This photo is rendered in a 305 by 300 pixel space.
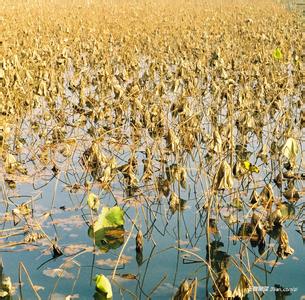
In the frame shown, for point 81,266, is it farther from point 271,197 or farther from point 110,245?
point 271,197

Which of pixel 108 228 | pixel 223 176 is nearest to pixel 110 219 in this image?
pixel 108 228

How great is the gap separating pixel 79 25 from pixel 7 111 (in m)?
11.1

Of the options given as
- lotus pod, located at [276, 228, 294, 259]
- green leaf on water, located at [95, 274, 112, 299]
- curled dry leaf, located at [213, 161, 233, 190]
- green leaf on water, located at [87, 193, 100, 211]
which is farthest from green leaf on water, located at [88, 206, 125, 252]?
lotus pod, located at [276, 228, 294, 259]

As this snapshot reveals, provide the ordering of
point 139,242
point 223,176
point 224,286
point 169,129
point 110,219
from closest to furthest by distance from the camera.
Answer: point 224,286, point 223,176, point 139,242, point 110,219, point 169,129

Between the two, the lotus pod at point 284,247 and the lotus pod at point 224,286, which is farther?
the lotus pod at point 284,247

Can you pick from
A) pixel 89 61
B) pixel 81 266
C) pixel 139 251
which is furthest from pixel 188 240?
pixel 89 61

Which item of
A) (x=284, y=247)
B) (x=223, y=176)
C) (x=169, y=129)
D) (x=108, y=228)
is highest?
(x=223, y=176)

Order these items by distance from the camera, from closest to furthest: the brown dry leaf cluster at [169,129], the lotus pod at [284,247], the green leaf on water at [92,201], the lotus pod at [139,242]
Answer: the lotus pod at [284,247]
the lotus pod at [139,242]
the green leaf on water at [92,201]
the brown dry leaf cluster at [169,129]

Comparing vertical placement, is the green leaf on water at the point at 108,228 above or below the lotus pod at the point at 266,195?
below

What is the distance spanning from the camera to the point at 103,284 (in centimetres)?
348

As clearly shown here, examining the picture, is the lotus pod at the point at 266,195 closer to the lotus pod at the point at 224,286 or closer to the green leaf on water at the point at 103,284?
the lotus pod at the point at 224,286

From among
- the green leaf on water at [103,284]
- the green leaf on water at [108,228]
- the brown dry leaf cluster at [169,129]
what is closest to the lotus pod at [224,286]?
the brown dry leaf cluster at [169,129]

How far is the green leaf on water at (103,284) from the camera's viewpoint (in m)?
3.45

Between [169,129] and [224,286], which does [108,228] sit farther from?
[224,286]
